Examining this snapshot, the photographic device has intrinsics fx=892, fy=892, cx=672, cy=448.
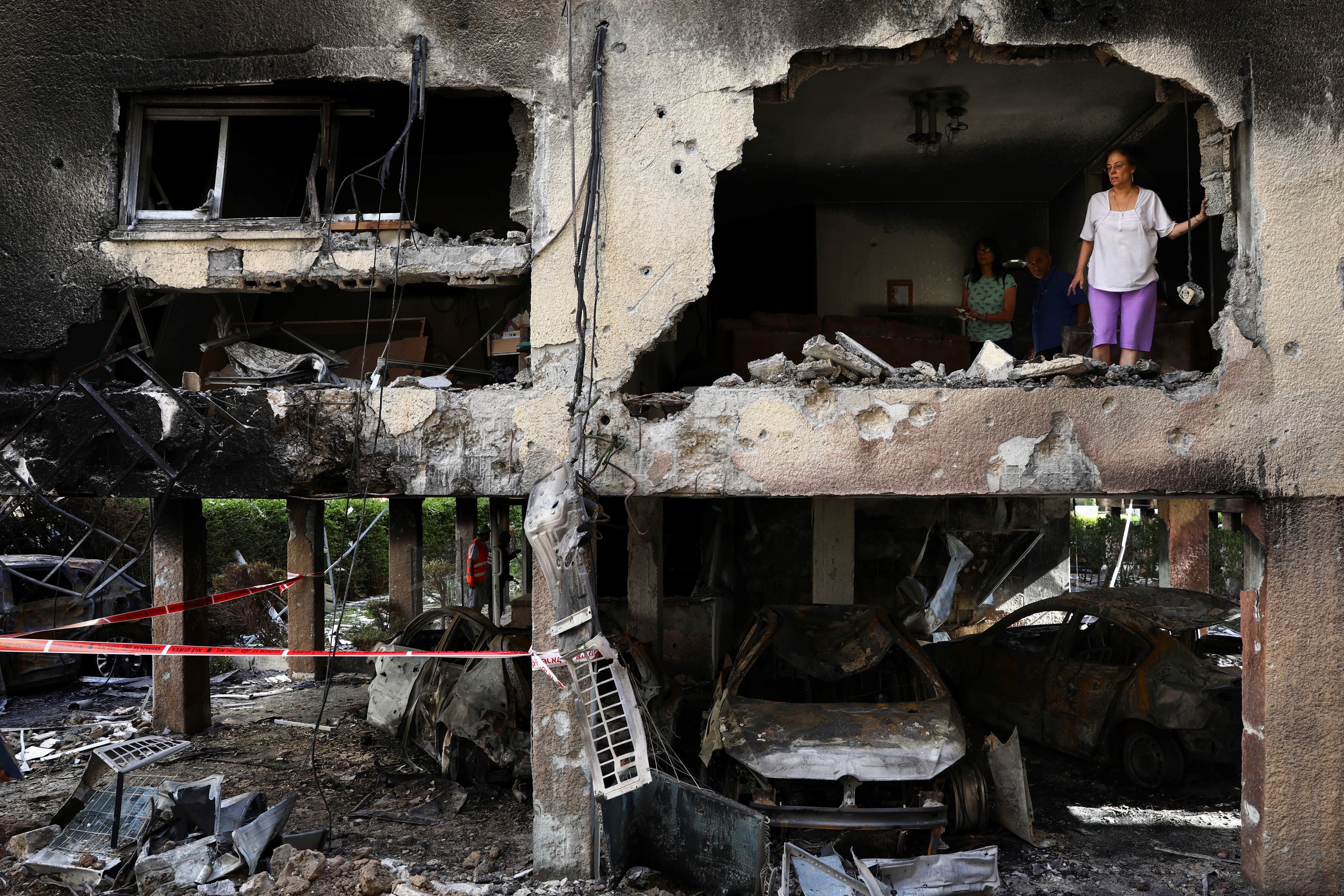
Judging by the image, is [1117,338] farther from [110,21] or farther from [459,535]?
[459,535]

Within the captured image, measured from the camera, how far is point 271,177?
876cm

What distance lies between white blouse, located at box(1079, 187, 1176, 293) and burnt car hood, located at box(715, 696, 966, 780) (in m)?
3.27

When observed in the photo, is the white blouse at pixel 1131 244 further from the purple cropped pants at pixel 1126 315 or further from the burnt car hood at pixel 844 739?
the burnt car hood at pixel 844 739

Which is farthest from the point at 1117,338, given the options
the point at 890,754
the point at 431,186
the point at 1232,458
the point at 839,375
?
the point at 431,186

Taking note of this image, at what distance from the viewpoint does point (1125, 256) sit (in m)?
6.27

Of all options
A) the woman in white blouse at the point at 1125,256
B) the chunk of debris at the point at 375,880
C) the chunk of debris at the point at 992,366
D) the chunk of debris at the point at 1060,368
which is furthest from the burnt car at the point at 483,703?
the woman in white blouse at the point at 1125,256

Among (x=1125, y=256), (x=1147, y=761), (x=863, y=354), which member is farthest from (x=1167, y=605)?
(x=863, y=354)

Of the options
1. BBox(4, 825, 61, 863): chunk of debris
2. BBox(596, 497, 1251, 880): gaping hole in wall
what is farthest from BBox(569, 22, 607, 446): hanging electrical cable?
BBox(4, 825, 61, 863): chunk of debris

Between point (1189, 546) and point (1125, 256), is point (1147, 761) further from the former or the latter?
point (1189, 546)

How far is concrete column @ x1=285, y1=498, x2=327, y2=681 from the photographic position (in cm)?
1356

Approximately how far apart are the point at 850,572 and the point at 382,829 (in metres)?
7.10

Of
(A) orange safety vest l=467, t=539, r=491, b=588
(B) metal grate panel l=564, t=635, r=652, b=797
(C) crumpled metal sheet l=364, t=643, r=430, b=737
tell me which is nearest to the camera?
(B) metal grate panel l=564, t=635, r=652, b=797

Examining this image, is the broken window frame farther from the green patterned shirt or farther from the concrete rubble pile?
the green patterned shirt

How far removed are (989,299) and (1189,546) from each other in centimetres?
680
